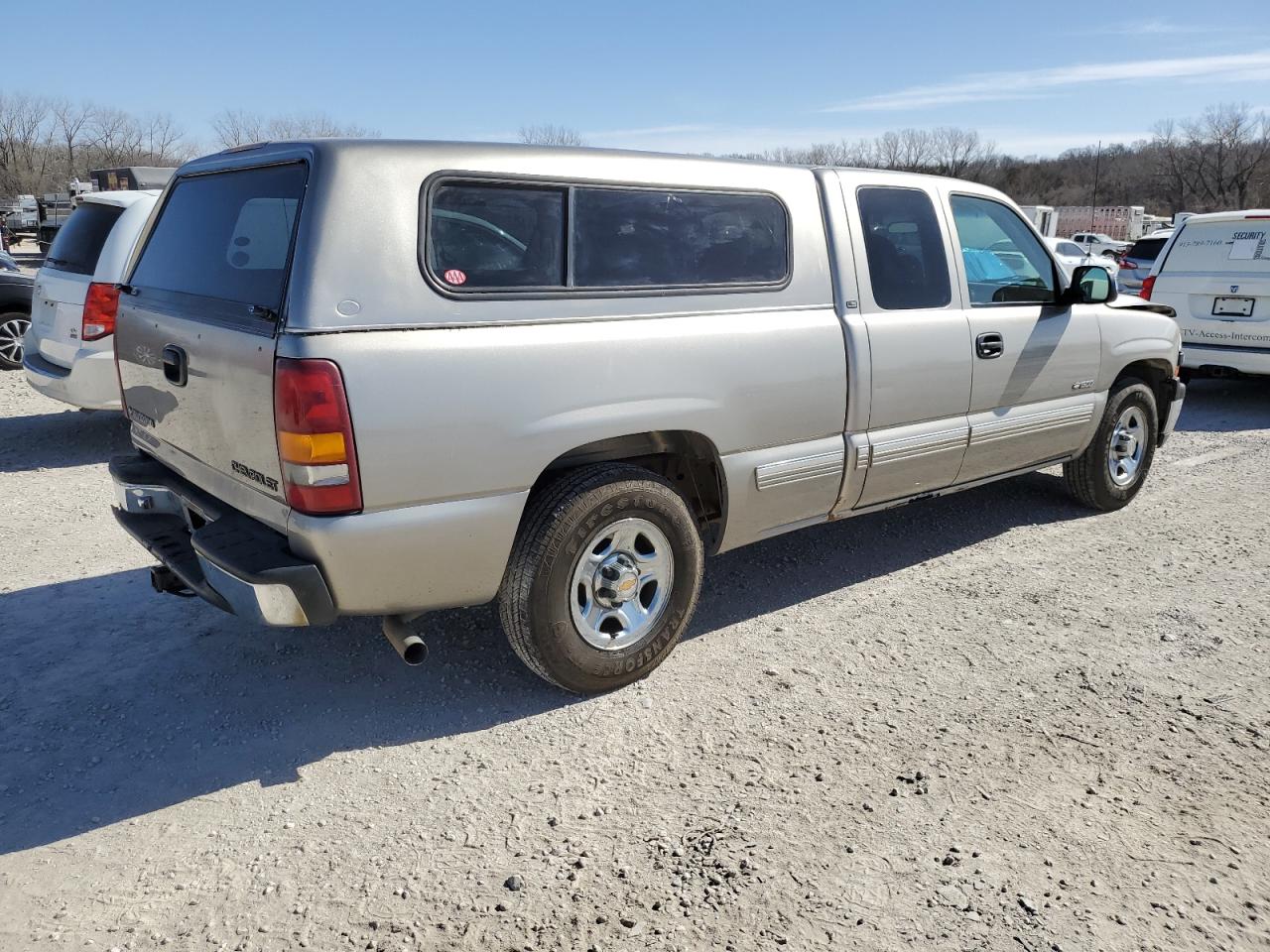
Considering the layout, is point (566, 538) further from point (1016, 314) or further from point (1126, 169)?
point (1126, 169)

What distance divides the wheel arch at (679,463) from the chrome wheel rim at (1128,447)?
3115mm

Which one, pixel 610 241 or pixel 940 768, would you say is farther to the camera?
pixel 610 241

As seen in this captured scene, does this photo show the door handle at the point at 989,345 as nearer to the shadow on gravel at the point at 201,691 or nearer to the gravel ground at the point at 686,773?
the gravel ground at the point at 686,773

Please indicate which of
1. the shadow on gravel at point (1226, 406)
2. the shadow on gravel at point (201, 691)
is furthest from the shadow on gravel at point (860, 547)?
the shadow on gravel at point (1226, 406)

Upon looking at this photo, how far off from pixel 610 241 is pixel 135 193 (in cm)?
527

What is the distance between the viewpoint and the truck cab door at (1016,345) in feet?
15.5

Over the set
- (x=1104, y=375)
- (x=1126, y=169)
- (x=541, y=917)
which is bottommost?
(x=541, y=917)

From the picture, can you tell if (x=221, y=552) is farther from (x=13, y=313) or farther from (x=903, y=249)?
(x=13, y=313)

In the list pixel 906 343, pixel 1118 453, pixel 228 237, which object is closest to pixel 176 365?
pixel 228 237

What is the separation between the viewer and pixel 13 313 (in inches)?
390

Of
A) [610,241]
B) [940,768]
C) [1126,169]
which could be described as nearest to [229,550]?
[610,241]

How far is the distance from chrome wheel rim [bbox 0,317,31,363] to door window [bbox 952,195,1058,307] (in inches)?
380

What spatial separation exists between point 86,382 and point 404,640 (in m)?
4.80

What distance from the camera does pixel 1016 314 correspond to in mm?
4883
